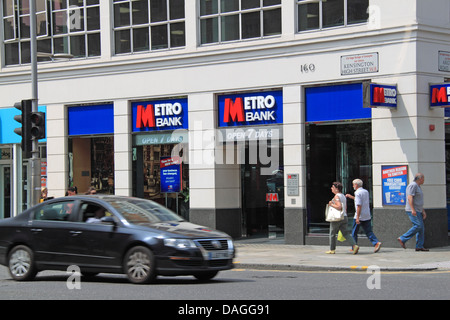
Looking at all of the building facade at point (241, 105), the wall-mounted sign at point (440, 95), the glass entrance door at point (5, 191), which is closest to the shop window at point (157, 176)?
the building facade at point (241, 105)

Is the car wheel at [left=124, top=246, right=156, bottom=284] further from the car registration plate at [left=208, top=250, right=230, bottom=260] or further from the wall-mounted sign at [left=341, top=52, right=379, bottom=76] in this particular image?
the wall-mounted sign at [left=341, top=52, right=379, bottom=76]

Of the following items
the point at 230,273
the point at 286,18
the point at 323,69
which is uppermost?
the point at 286,18

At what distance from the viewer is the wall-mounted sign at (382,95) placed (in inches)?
723

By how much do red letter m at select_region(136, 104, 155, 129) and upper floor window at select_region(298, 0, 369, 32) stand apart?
5.30 metres

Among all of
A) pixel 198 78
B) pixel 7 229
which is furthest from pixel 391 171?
pixel 7 229

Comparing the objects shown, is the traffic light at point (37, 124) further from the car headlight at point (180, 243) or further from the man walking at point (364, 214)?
the car headlight at point (180, 243)

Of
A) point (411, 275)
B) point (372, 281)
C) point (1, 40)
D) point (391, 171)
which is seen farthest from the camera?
point (1, 40)

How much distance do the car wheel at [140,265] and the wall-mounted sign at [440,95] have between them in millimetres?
9378

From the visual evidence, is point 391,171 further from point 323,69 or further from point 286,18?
point 286,18

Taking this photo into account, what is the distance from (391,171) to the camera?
19250mm

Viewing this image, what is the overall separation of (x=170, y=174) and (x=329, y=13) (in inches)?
268
